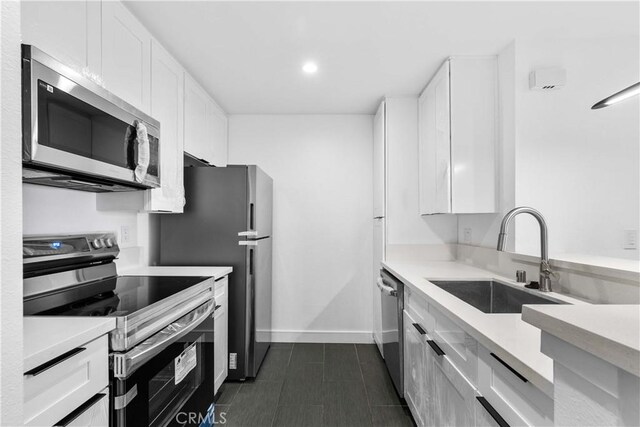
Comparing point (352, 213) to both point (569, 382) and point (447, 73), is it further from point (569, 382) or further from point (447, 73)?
point (569, 382)

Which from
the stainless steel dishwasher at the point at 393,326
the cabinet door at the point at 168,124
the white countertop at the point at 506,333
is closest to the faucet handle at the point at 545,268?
the white countertop at the point at 506,333

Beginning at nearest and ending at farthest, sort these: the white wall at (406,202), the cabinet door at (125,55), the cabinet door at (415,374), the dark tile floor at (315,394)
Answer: the cabinet door at (125,55) < the cabinet door at (415,374) < the dark tile floor at (315,394) < the white wall at (406,202)

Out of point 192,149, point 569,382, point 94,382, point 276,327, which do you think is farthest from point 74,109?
point 276,327

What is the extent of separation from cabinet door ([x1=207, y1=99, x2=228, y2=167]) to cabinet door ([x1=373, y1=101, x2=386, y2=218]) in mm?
1562

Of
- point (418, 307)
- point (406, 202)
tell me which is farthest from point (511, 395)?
point (406, 202)

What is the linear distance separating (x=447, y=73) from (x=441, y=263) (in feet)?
4.93

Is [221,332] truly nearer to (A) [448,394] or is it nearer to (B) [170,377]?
(B) [170,377]

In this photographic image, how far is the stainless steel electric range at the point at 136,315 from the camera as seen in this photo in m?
1.14

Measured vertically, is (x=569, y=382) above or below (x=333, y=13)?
below

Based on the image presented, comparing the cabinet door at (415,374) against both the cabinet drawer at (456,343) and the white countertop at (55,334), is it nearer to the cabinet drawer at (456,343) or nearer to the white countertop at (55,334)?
the cabinet drawer at (456,343)

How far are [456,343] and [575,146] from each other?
160 centimetres

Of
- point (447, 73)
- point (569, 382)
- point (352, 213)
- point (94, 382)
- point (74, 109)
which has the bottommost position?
point (94, 382)

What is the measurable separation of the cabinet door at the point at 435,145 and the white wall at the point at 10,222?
7.40ft

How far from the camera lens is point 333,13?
1.77 meters
